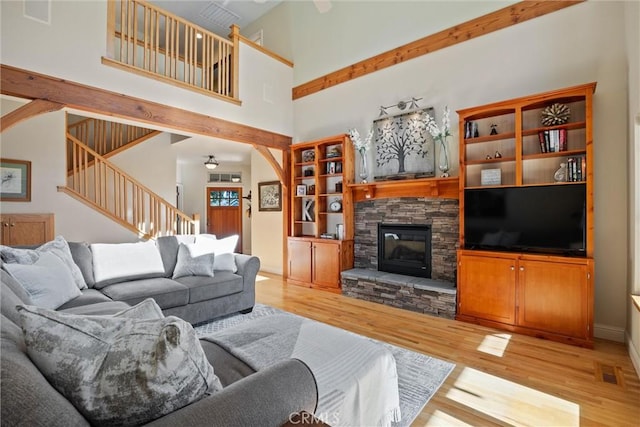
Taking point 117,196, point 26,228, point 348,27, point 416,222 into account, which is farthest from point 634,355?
point 117,196

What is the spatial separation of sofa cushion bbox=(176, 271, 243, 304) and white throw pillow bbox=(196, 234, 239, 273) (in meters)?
0.08

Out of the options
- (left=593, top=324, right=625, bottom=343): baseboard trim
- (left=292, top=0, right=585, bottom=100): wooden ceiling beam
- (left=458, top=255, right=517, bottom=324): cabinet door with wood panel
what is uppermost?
(left=292, top=0, right=585, bottom=100): wooden ceiling beam

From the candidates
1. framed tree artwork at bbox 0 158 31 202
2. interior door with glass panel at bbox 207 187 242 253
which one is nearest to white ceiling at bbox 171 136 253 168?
interior door with glass panel at bbox 207 187 242 253

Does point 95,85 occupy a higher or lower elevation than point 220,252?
higher

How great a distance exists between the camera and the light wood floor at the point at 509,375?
1902 millimetres

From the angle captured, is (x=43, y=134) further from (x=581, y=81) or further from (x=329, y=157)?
(x=581, y=81)

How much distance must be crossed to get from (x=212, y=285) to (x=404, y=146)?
10.3 feet

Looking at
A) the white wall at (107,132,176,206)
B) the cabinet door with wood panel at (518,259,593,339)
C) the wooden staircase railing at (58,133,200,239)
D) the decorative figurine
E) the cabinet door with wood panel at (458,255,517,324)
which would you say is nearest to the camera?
the cabinet door with wood panel at (518,259,593,339)

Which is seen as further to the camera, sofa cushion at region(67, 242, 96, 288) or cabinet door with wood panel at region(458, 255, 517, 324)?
cabinet door with wood panel at region(458, 255, 517, 324)

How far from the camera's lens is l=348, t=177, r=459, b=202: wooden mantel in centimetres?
392

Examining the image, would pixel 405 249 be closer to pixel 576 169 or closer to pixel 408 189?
pixel 408 189

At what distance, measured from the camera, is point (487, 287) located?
11.0 ft

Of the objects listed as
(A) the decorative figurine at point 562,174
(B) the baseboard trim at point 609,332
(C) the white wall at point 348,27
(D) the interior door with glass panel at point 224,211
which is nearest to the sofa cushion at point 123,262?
(C) the white wall at point 348,27

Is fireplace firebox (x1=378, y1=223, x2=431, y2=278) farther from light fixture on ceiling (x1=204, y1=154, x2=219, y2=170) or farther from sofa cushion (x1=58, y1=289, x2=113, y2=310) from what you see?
light fixture on ceiling (x1=204, y1=154, x2=219, y2=170)
